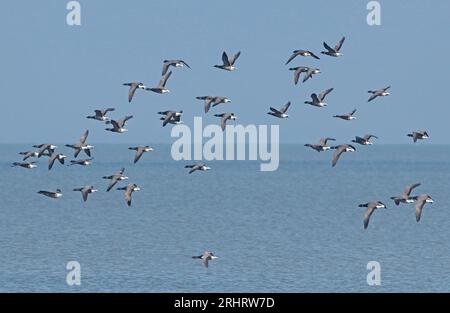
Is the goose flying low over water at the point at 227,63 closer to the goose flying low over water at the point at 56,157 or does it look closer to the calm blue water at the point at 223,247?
the goose flying low over water at the point at 56,157

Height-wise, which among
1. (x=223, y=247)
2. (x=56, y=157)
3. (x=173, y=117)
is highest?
(x=173, y=117)

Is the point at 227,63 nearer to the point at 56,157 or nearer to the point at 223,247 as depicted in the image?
the point at 56,157

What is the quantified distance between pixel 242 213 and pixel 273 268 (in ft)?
218

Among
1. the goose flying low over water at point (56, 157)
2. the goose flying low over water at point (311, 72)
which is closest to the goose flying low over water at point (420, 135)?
the goose flying low over water at point (311, 72)

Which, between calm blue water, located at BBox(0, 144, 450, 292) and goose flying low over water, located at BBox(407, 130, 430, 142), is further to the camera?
calm blue water, located at BBox(0, 144, 450, 292)

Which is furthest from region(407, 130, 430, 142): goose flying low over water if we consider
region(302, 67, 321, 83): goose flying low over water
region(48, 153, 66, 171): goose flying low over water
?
region(48, 153, 66, 171): goose flying low over water

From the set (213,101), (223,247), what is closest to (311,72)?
(213,101)

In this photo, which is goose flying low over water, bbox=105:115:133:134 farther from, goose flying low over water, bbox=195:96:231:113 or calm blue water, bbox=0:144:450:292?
calm blue water, bbox=0:144:450:292

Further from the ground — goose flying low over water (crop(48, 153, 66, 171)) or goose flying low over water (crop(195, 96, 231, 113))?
goose flying low over water (crop(195, 96, 231, 113))

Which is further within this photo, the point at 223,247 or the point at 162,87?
the point at 223,247

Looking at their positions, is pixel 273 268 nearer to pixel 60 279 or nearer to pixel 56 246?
pixel 60 279

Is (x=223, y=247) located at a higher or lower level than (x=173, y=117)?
lower

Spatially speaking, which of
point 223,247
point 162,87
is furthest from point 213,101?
point 223,247
